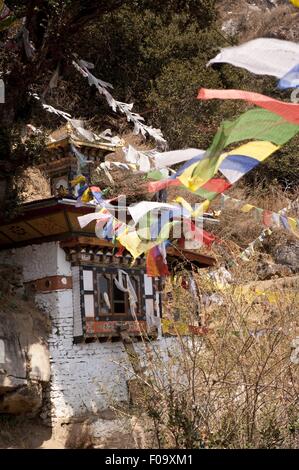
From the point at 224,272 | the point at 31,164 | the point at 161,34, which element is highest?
the point at 161,34

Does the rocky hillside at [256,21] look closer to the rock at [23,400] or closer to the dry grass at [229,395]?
the rock at [23,400]

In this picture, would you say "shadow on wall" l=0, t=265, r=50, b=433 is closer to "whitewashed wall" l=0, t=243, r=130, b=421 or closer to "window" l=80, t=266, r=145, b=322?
"whitewashed wall" l=0, t=243, r=130, b=421

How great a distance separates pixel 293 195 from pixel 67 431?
54.4ft

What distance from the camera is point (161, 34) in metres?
25.1

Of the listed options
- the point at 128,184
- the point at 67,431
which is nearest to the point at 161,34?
the point at 128,184

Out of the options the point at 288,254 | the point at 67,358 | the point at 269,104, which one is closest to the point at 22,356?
the point at 67,358

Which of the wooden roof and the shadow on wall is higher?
the wooden roof

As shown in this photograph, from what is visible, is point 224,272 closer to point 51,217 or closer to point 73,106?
point 51,217

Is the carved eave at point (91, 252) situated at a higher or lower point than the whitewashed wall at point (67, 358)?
higher

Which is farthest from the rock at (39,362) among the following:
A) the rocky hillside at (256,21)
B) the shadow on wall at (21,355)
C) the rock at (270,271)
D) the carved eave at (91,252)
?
the rocky hillside at (256,21)

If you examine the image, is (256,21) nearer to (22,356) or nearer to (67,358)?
(67,358)

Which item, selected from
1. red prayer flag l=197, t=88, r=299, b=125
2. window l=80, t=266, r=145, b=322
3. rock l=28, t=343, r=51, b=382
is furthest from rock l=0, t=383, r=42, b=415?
red prayer flag l=197, t=88, r=299, b=125

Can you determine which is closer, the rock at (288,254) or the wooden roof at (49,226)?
the wooden roof at (49,226)

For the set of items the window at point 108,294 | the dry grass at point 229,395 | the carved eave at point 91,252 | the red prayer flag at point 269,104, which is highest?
the carved eave at point 91,252
